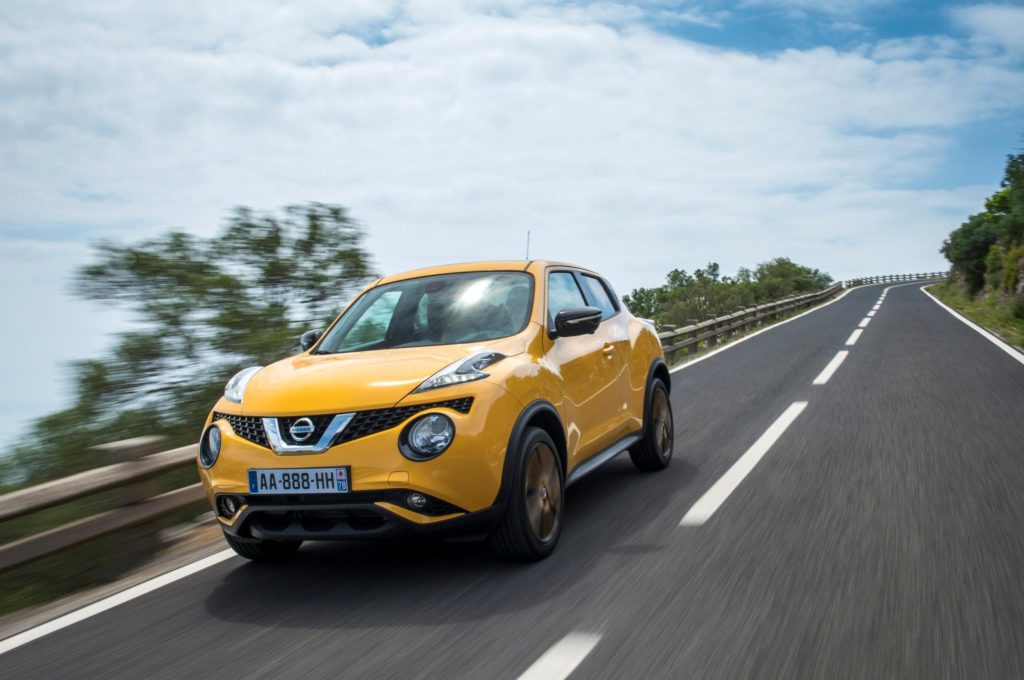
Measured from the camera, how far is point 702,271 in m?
154

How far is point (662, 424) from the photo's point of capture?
7664 millimetres

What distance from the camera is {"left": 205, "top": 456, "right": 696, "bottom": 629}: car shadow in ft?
14.2

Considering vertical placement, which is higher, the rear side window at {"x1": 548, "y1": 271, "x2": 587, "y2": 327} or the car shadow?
the rear side window at {"x1": 548, "y1": 271, "x2": 587, "y2": 327}

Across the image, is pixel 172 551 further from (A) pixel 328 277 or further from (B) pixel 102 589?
(A) pixel 328 277

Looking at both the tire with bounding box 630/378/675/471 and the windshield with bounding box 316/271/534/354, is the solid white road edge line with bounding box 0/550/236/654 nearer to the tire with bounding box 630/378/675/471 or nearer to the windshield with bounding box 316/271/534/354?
the windshield with bounding box 316/271/534/354

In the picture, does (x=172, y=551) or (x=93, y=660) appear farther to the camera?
(x=172, y=551)

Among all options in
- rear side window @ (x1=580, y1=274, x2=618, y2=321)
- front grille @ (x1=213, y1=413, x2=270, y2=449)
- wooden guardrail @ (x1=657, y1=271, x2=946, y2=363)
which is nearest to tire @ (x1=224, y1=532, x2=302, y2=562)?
front grille @ (x1=213, y1=413, x2=270, y2=449)

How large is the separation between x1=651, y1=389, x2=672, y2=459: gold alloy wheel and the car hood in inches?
99.8

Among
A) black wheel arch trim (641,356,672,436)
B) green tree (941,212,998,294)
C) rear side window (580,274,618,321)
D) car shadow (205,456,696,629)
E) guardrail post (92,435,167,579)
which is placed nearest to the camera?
car shadow (205,456,696,629)

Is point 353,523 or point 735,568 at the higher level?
point 353,523

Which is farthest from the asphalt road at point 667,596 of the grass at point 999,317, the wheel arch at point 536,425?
the grass at point 999,317

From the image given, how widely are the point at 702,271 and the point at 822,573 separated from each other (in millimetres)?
153023

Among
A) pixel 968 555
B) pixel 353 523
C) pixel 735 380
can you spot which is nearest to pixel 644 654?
pixel 353 523

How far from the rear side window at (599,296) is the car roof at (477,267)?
1.84ft
